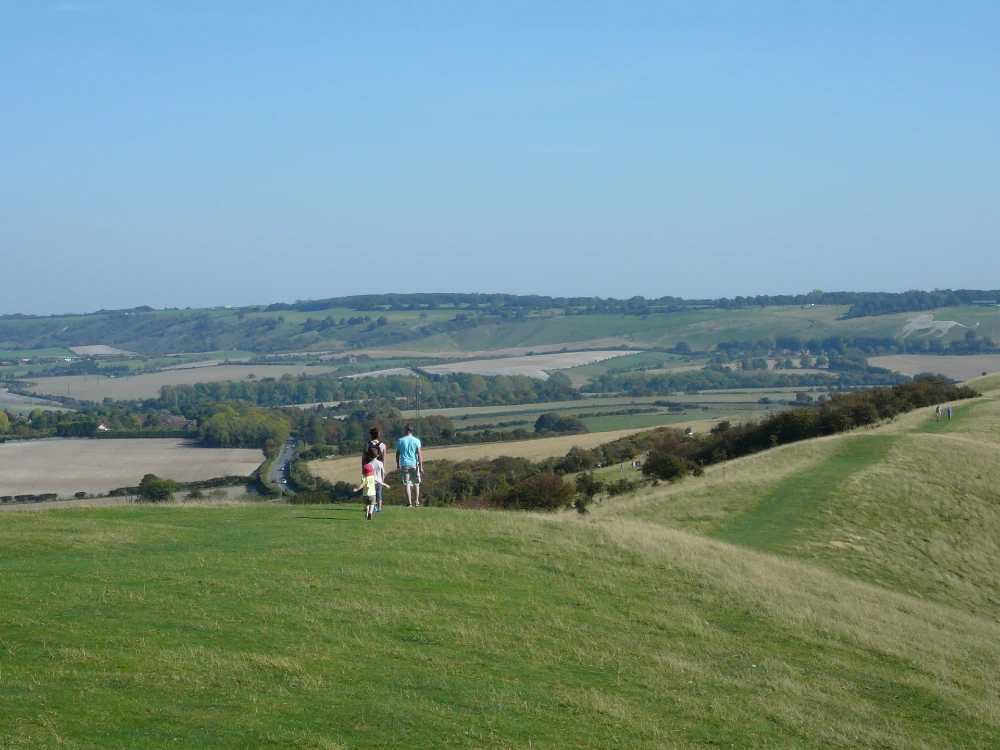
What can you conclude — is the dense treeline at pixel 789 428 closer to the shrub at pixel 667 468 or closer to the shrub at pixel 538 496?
the shrub at pixel 667 468

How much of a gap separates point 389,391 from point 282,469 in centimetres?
7560

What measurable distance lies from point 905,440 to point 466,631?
106 ft

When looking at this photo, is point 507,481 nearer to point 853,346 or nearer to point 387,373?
point 387,373

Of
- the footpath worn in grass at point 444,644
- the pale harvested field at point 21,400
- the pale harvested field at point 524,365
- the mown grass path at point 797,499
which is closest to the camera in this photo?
the footpath worn in grass at point 444,644

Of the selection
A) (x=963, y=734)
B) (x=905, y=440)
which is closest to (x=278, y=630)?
(x=963, y=734)

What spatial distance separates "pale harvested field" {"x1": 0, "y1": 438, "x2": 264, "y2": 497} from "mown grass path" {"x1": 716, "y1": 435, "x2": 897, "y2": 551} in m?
33.6

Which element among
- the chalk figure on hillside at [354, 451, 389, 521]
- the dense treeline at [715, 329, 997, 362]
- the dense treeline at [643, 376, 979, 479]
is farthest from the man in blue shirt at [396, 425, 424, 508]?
the dense treeline at [715, 329, 997, 362]

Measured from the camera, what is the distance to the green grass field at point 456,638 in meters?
10.9

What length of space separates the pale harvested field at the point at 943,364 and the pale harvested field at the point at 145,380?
8789 centimetres

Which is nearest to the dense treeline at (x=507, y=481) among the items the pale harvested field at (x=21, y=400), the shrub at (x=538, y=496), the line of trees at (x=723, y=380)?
the shrub at (x=538, y=496)

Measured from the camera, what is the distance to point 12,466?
60906 mm

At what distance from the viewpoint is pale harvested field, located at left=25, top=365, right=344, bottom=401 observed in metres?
140

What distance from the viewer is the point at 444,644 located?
1384 cm

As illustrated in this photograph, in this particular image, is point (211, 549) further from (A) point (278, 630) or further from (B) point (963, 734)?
(B) point (963, 734)
